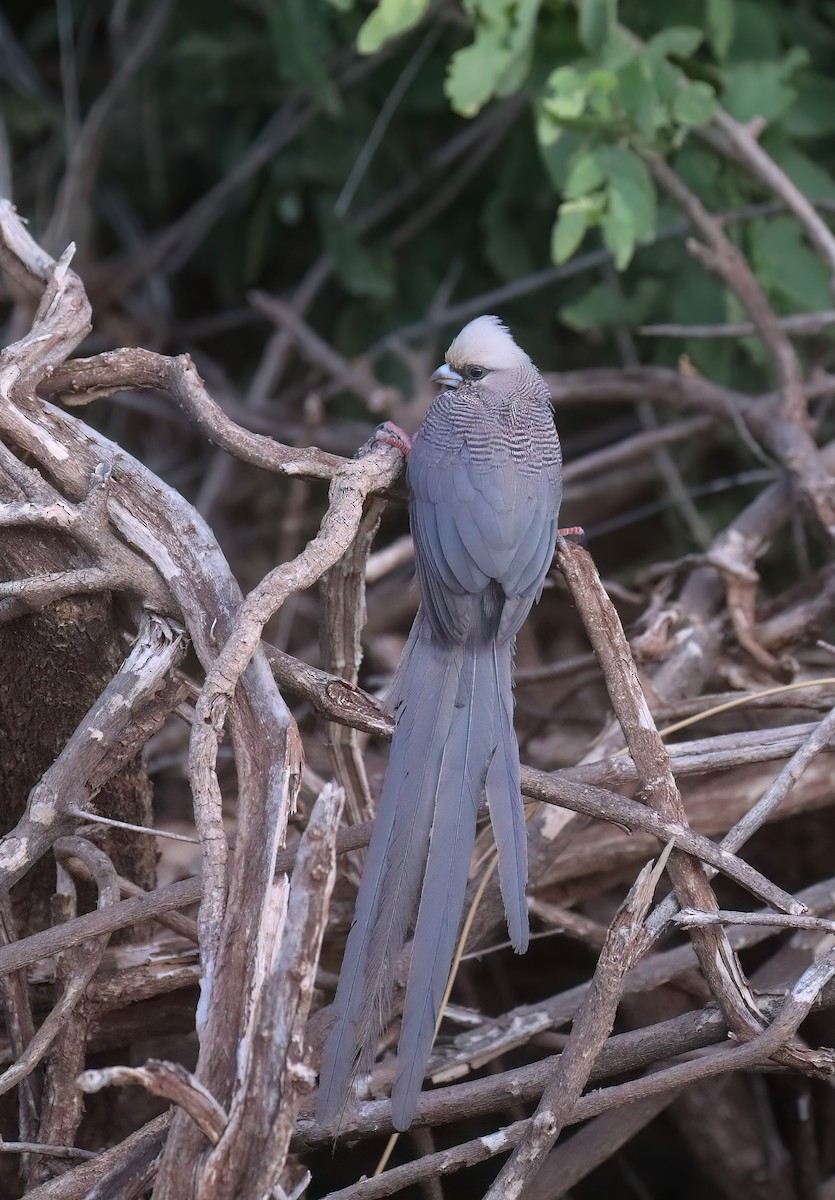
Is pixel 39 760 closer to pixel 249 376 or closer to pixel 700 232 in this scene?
pixel 700 232

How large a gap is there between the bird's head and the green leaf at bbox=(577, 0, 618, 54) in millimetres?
753

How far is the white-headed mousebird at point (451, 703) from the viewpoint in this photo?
151 cm

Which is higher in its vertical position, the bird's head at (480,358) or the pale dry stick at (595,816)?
the bird's head at (480,358)

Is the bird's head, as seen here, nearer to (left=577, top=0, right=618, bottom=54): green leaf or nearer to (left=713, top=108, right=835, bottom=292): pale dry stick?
(left=577, top=0, right=618, bottom=54): green leaf

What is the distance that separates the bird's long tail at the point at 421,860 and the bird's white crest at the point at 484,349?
740 mm

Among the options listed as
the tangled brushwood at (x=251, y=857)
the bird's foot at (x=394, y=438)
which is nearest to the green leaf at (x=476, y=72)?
the bird's foot at (x=394, y=438)

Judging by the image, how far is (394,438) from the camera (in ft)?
6.81

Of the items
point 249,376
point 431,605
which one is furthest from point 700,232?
point 249,376

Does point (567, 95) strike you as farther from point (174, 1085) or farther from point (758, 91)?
point (174, 1085)

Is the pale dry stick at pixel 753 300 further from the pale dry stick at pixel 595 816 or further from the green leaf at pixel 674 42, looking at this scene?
the pale dry stick at pixel 595 816

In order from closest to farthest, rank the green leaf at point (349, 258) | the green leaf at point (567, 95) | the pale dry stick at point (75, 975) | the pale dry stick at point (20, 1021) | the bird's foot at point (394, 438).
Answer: the pale dry stick at point (75, 975), the pale dry stick at point (20, 1021), the bird's foot at point (394, 438), the green leaf at point (567, 95), the green leaf at point (349, 258)

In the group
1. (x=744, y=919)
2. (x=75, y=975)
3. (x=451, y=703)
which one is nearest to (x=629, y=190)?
(x=451, y=703)

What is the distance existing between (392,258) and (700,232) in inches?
52.9

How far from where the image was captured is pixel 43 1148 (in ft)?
5.41
